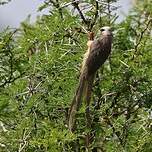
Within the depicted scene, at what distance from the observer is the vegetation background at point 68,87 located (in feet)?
8.16

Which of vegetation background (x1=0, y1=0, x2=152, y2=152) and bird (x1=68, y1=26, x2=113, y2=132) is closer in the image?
bird (x1=68, y1=26, x2=113, y2=132)

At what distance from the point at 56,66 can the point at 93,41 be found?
1.79ft

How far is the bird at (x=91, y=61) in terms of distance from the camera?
6.82 ft

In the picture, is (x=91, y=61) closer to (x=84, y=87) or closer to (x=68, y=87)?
(x=84, y=87)

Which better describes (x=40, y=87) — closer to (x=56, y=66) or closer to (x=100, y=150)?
(x=56, y=66)

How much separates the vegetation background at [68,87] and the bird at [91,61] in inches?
3.5

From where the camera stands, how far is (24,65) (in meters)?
2.88

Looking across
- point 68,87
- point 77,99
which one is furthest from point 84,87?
point 68,87

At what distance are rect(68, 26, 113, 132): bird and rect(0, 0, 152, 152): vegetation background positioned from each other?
88mm

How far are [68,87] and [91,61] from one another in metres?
0.43

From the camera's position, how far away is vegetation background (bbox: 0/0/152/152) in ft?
8.16

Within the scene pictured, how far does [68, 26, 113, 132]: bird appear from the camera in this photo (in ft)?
6.82

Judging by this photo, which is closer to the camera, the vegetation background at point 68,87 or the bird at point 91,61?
the bird at point 91,61

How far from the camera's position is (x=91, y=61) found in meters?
2.10
